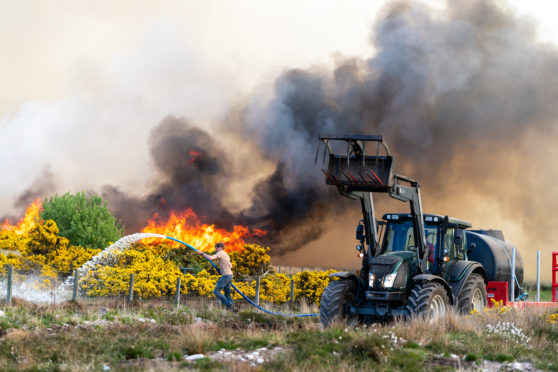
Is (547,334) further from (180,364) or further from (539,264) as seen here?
(180,364)

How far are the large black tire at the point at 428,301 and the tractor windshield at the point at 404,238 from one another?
1.25 meters

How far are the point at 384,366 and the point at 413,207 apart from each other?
5.44 metres

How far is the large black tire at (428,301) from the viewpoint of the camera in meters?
12.8

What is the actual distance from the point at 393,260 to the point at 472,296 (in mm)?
2591

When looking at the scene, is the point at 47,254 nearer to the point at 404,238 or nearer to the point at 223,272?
the point at 223,272

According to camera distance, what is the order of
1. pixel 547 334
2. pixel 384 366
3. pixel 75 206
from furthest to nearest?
pixel 75 206, pixel 547 334, pixel 384 366

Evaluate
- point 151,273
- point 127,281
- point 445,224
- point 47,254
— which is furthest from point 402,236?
point 47,254

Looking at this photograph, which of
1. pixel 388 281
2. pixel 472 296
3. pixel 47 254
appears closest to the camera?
pixel 388 281

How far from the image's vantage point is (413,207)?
14.0 metres

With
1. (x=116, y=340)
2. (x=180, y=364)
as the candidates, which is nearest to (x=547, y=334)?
(x=180, y=364)

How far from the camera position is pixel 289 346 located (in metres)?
10.9

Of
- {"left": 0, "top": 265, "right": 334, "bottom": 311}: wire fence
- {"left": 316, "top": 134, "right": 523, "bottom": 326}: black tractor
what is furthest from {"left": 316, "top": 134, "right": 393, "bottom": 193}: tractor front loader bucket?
{"left": 0, "top": 265, "right": 334, "bottom": 311}: wire fence

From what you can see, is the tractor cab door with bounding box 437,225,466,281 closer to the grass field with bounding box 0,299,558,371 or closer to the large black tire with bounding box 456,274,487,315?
the large black tire with bounding box 456,274,487,315

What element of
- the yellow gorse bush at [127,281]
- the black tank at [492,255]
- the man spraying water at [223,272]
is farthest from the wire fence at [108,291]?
the black tank at [492,255]
